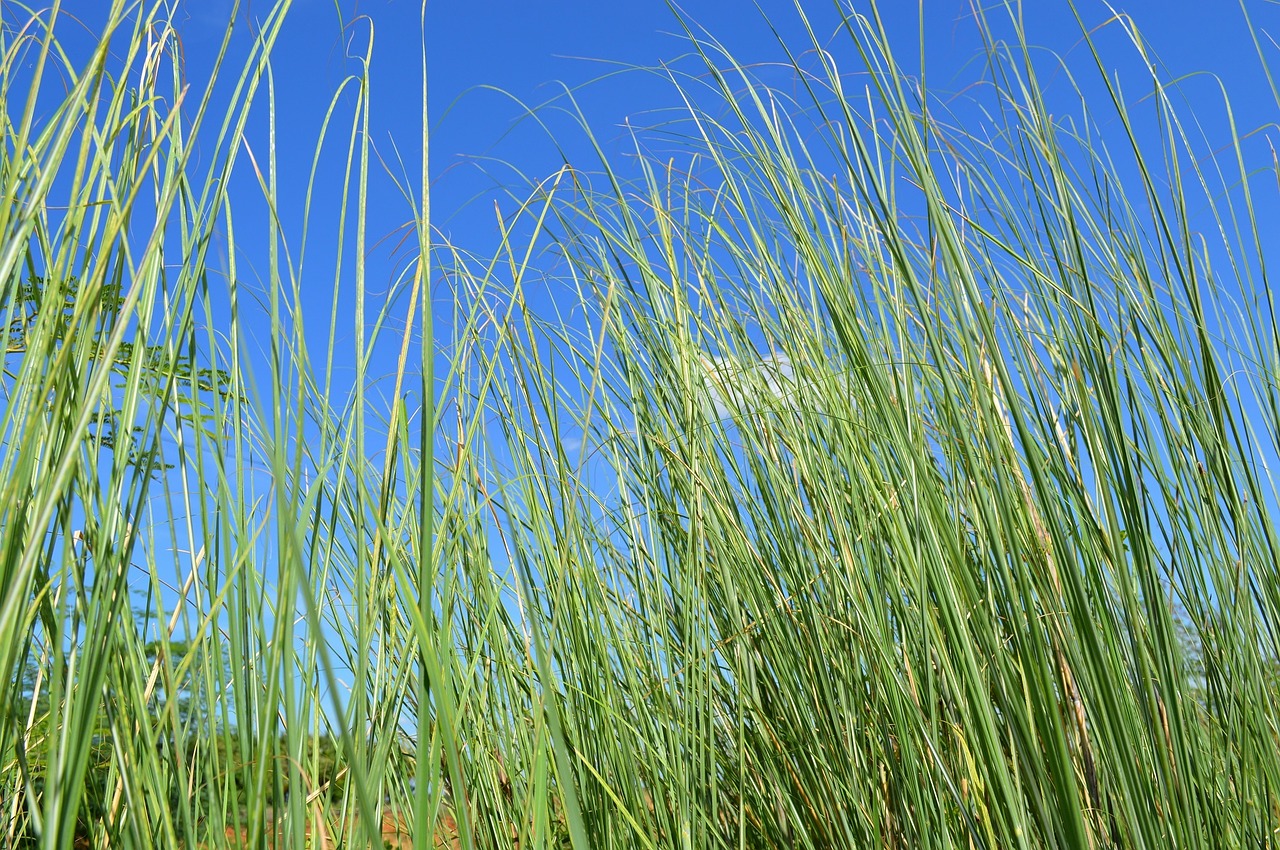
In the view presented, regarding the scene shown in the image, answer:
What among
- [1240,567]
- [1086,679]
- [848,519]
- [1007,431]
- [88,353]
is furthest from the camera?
[848,519]

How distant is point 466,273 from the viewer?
105 cm

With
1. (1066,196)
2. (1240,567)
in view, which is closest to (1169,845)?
(1240,567)

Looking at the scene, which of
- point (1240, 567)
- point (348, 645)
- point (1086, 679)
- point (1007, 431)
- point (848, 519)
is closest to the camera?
point (1086, 679)

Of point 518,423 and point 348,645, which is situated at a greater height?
point 518,423

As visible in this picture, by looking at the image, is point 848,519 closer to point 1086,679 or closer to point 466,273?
point 1086,679

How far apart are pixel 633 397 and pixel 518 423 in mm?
155

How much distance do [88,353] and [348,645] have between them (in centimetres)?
72

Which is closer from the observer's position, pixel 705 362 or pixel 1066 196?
pixel 1066 196

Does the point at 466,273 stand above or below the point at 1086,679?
above

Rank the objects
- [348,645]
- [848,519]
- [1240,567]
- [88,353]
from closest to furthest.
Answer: [88,353], [1240,567], [848,519], [348,645]

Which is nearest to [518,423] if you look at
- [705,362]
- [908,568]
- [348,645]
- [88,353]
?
[705,362]

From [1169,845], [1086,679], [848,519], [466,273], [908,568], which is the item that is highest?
[466,273]

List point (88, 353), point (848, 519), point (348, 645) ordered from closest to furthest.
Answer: point (88, 353) → point (848, 519) → point (348, 645)

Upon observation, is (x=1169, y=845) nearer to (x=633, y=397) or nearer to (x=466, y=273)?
(x=633, y=397)
